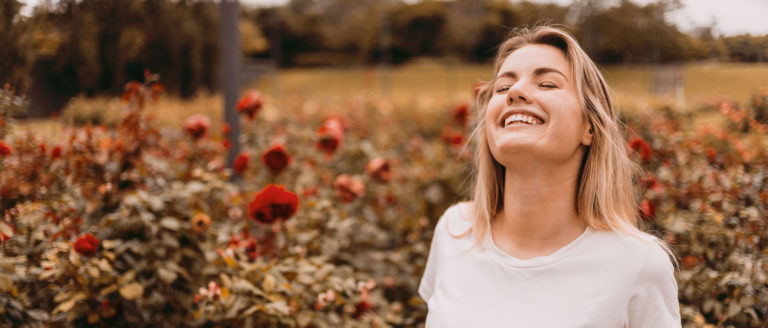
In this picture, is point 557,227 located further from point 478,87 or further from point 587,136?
point 478,87

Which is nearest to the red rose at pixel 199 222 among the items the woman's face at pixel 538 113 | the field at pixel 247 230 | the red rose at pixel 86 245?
the field at pixel 247 230

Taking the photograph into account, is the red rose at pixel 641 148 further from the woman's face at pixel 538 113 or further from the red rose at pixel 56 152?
the red rose at pixel 56 152

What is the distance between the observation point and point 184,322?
5.95 feet

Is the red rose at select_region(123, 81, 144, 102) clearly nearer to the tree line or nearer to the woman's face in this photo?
the tree line

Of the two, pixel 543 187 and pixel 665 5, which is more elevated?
pixel 665 5

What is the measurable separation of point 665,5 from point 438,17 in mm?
16924

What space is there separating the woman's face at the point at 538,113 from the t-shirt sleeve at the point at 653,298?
302 millimetres

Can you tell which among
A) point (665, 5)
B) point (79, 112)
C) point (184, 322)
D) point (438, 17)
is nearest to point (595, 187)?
point (184, 322)

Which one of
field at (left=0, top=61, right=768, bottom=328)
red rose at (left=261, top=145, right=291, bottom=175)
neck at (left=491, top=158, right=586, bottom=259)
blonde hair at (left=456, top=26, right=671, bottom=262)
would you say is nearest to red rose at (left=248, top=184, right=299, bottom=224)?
field at (left=0, top=61, right=768, bottom=328)

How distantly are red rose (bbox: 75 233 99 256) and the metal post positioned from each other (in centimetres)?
130

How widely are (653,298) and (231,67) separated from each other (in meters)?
2.42

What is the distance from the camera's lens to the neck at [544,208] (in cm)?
128

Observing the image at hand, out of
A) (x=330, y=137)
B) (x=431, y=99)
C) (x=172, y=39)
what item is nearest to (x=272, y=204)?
(x=330, y=137)

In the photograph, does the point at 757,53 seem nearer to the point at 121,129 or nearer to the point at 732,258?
the point at 732,258
